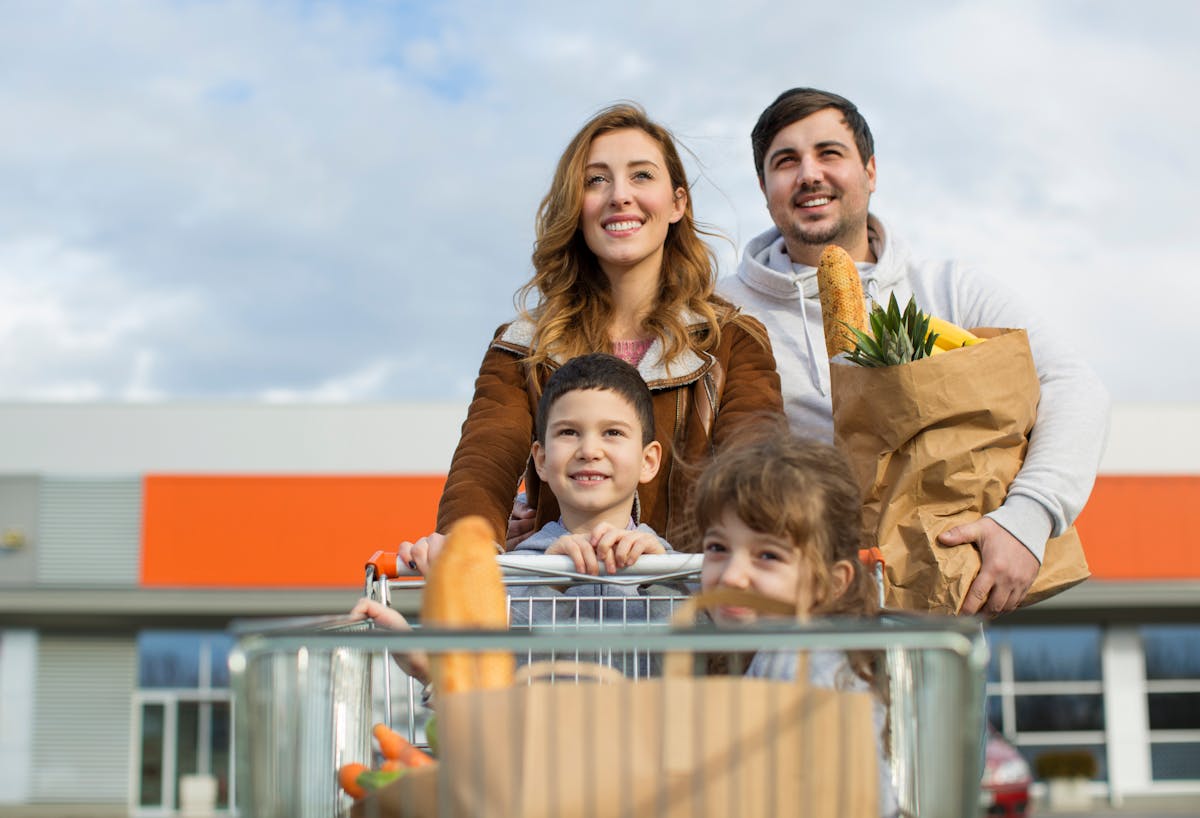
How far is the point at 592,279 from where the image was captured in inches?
150

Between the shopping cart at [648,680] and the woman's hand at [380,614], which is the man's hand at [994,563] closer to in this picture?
the shopping cart at [648,680]

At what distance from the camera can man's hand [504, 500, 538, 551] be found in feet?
12.0

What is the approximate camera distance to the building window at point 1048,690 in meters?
22.6

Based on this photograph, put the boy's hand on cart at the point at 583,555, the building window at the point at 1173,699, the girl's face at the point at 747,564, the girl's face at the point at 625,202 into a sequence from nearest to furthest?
the girl's face at the point at 747,564
the boy's hand on cart at the point at 583,555
the girl's face at the point at 625,202
the building window at the point at 1173,699

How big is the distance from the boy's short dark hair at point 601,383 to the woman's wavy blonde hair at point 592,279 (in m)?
0.20

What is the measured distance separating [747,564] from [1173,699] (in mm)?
23074

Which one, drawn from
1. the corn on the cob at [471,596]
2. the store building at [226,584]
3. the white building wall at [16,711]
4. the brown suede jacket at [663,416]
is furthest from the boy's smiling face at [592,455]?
the white building wall at [16,711]

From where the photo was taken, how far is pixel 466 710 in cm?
164

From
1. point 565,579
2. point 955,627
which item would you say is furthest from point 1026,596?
point 955,627

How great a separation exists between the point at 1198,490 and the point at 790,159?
61.8 ft

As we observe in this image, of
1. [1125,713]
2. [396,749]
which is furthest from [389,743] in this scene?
[1125,713]

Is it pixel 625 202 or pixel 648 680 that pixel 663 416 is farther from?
pixel 648 680

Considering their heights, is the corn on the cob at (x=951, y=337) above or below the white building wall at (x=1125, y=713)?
above

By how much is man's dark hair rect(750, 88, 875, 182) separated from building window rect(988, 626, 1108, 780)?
1950cm
